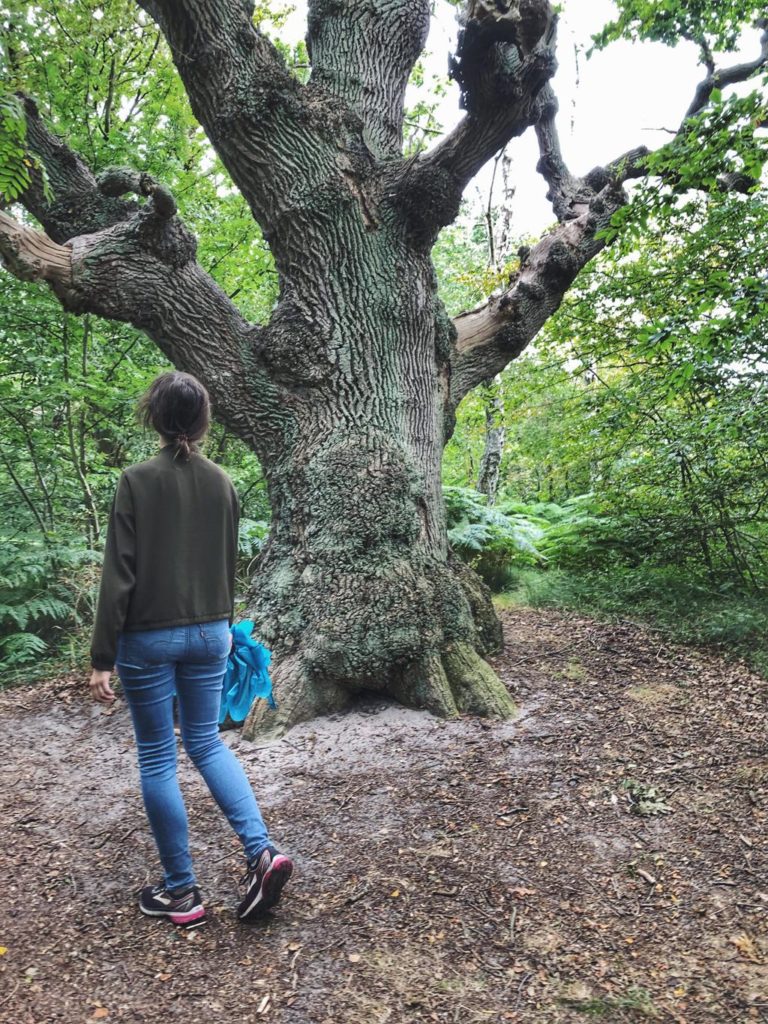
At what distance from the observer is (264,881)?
2533mm

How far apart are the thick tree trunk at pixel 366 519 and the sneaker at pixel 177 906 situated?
1507mm

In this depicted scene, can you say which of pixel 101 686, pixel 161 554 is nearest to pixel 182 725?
pixel 101 686

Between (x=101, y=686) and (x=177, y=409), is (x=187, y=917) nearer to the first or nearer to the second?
(x=101, y=686)

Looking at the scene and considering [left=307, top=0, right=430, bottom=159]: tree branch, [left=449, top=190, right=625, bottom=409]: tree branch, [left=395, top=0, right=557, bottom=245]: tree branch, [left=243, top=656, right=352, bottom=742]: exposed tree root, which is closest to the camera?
[left=243, top=656, right=352, bottom=742]: exposed tree root

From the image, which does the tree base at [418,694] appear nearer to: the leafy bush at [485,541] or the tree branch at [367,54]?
the leafy bush at [485,541]

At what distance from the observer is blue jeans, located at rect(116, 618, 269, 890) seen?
249 centimetres

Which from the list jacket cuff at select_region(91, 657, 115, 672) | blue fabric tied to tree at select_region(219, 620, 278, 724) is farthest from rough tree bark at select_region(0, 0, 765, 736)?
jacket cuff at select_region(91, 657, 115, 672)

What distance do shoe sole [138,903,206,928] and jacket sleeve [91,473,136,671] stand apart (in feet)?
3.34

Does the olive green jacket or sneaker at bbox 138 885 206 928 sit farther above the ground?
→ the olive green jacket

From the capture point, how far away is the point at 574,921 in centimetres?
256

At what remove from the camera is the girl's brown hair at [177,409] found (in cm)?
261

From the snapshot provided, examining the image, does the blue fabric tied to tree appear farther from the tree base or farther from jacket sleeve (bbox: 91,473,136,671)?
the tree base

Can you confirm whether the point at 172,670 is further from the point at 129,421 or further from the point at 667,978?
the point at 129,421

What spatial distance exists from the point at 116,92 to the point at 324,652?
25.6 ft
